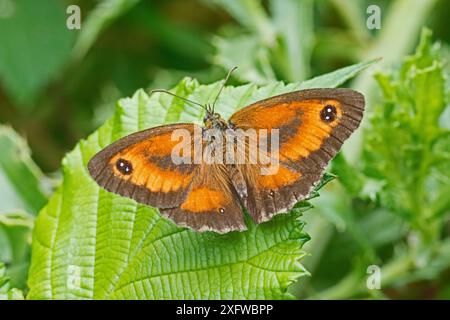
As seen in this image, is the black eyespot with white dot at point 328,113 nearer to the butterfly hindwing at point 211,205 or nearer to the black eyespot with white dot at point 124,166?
the butterfly hindwing at point 211,205

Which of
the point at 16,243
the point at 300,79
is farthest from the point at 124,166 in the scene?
the point at 300,79

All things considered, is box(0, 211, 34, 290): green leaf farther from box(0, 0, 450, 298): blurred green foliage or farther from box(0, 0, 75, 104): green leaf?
box(0, 0, 75, 104): green leaf

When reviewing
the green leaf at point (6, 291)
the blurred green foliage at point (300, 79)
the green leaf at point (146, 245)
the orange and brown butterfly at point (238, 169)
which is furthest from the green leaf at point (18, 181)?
the orange and brown butterfly at point (238, 169)

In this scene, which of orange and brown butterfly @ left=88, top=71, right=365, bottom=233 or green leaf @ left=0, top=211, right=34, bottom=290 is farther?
green leaf @ left=0, top=211, right=34, bottom=290

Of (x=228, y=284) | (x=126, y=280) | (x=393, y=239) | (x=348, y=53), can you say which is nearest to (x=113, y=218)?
(x=126, y=280)

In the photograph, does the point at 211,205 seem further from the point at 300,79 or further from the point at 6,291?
the point at 300,79

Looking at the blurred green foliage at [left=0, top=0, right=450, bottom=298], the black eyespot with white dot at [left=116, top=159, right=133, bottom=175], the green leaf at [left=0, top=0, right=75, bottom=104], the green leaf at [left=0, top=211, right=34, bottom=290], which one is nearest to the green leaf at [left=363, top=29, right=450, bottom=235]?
the blurred green foliage at [left=0, top=0, right=450, bottom=298]
